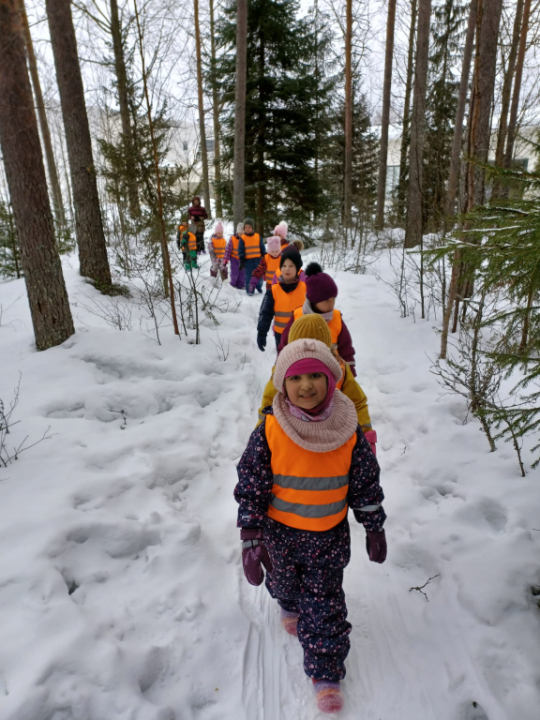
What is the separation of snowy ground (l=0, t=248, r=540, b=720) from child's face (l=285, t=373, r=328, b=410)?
1.53 meters

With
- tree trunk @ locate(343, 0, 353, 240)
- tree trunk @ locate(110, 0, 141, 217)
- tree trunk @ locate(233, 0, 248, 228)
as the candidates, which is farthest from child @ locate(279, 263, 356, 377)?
tree trunk @ locate(343, 0, 353, 240)

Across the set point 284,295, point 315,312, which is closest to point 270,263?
point 284,295

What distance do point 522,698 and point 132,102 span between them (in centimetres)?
662

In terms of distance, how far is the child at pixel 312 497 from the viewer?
6.27ft

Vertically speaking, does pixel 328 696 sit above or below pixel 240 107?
below

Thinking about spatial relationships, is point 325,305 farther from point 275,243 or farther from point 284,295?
point 275,243

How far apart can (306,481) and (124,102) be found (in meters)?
5.67

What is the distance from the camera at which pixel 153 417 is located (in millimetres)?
4223

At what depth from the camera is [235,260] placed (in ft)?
34.6

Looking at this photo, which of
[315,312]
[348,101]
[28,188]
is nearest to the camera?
[315,312]

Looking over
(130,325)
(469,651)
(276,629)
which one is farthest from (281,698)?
(130,325)

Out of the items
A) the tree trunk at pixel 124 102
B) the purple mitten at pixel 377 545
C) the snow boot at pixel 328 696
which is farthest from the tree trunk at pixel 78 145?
the snow boot at pixel 328 696

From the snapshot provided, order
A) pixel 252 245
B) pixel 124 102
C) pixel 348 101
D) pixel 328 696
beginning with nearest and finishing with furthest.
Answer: pixel 328 696, pixel 124 102, pixel 252 245, pixel 348 101

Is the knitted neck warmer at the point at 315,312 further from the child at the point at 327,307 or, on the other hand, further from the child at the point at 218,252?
the child at the point at 218,252
